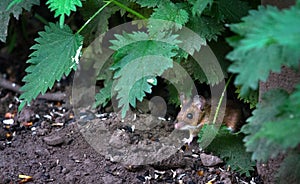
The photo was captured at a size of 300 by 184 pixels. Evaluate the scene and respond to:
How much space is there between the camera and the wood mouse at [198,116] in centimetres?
241

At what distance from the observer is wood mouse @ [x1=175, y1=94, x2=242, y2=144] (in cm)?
241

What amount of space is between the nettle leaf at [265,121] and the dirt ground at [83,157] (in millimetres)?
643

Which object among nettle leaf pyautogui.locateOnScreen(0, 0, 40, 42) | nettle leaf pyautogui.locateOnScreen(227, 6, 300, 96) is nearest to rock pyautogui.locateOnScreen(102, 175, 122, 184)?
nettle leaf pyautogui.locateOnScreen(0, 0, 40, 42)

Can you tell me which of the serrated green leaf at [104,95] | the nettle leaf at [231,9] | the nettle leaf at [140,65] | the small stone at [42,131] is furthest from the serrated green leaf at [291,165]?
the small stone at [42,131]

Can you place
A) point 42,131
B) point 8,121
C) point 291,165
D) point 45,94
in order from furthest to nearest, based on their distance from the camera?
point 45,94, point 8,121, point 42,131, point 291,165

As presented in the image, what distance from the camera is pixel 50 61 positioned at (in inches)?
86.2

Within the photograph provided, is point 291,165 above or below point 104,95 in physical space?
below

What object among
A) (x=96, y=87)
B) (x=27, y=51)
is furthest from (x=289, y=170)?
(x=27, y=51)

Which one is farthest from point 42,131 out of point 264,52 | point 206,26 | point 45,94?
point 264,52

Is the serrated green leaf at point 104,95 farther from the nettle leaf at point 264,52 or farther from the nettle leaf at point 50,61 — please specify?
the nettle leaf at point 264,52

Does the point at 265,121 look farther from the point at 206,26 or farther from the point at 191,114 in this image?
the point at 191,114

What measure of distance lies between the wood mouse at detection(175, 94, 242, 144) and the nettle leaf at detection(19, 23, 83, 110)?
55cm

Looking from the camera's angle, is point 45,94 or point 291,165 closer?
point 291,165

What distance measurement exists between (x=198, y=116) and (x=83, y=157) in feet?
1.75
